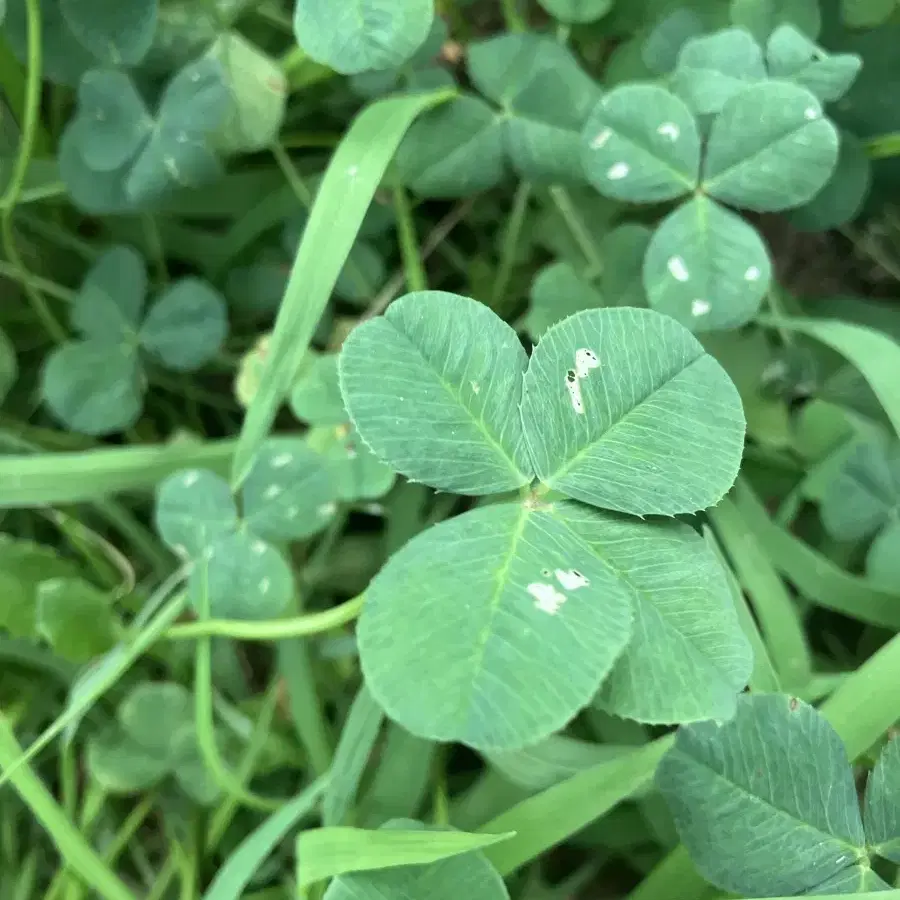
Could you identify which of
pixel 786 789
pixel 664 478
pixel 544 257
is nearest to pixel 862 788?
pixel 786 789

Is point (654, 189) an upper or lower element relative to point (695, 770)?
upper

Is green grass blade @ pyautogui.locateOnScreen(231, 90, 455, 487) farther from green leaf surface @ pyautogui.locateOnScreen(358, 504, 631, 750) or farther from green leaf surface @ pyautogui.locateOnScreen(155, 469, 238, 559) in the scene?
green leaf surface @ pyautogui.locateOnScreen(358, 504, 631, 750)

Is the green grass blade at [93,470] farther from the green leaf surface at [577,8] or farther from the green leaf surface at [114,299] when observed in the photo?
the green leaf surface at [577,8]

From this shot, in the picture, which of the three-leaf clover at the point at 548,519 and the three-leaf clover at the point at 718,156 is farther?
the three-leaf clover at the point at 718,156

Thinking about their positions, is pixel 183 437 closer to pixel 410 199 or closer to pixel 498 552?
pixel 410 199

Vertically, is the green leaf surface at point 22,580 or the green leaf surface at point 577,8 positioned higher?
the green leaf surface at point 577,8

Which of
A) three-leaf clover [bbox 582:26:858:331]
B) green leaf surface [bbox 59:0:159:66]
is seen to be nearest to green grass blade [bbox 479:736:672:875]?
three-leaf clover [bbox 582:26:858:331]

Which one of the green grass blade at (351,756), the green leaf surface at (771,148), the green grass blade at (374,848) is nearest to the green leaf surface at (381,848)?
the green grass blade at (374,848)
